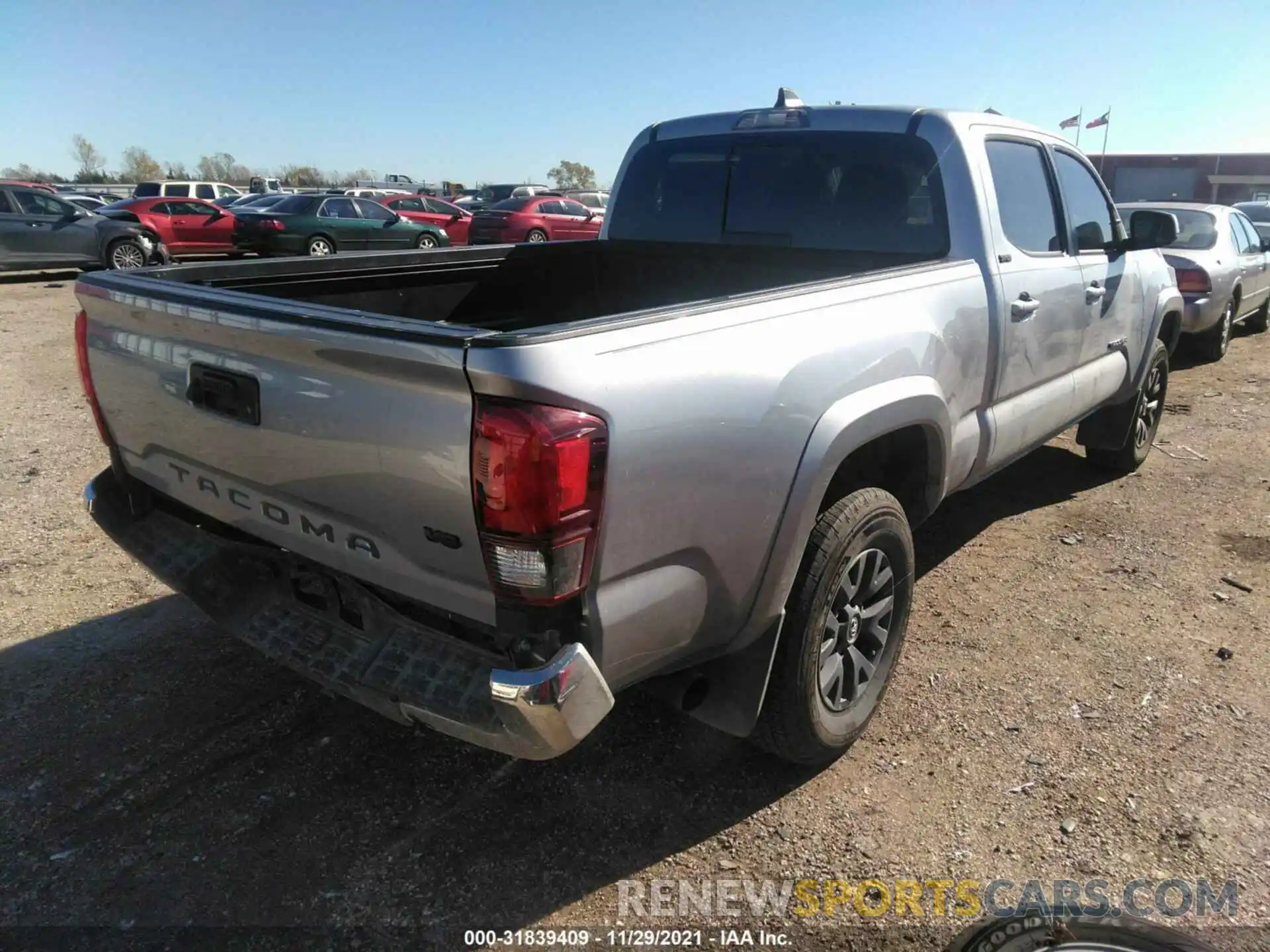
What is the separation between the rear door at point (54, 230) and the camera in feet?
49.5

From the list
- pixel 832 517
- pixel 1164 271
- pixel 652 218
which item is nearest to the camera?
pixel 832 517

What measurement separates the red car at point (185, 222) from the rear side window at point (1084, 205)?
17159 mm

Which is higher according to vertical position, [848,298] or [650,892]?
[848,298]

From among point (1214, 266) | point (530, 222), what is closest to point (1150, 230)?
point (1214, 266)

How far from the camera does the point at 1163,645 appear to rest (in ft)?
12.1

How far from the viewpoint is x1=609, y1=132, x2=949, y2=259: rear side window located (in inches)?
142

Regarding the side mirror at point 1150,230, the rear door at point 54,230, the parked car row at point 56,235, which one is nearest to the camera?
the side mirror at point 1150,230

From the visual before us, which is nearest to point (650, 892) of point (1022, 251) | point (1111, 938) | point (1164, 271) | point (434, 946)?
point (434, 946)

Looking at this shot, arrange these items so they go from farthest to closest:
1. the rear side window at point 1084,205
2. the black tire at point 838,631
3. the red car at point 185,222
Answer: the red car at point 185,222
the rear side window at point 1084,205
the black tire at point 838,631

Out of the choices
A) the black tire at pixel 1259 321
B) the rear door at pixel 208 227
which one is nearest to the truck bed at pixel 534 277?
the black tire at pixel 1259 321

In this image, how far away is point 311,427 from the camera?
2.16 metres

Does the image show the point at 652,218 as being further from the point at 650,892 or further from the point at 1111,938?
the point at 1111,938

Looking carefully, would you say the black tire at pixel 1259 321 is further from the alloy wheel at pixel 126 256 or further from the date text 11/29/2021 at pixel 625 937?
the alloy wheel at pixel 126 256

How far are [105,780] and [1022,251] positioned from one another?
3.91 metres
